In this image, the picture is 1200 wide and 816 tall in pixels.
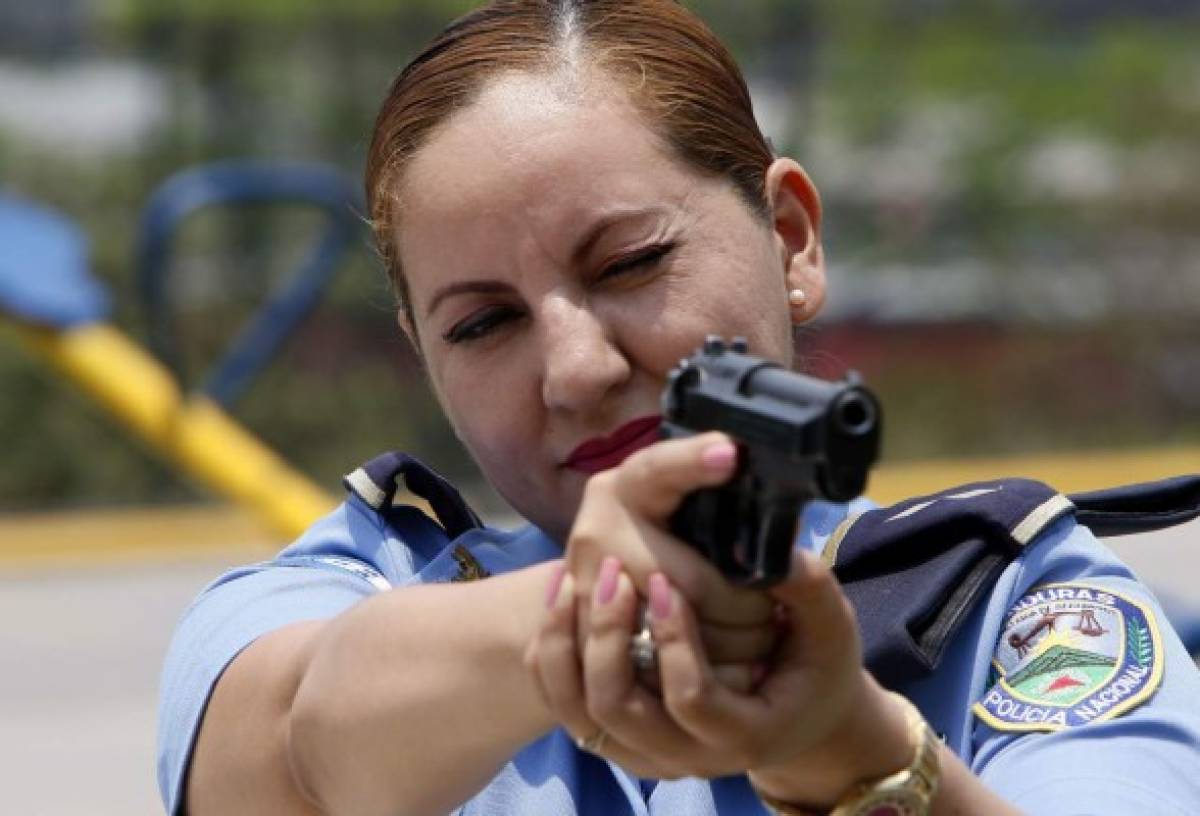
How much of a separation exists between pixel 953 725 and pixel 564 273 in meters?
0.42

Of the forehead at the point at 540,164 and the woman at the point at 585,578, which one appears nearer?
the woman at the point at 585,578

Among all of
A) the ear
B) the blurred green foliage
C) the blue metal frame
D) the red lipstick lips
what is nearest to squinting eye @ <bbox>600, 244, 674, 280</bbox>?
the red lipstick lips

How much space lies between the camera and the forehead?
1.53 m

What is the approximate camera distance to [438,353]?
5.34 ft

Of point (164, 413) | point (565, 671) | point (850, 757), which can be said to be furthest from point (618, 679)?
point (164, 413)

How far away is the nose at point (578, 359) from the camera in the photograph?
1.50m

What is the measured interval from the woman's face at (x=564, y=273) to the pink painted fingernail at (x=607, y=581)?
0.36 m

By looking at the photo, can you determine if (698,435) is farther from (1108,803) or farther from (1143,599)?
(1143,599)

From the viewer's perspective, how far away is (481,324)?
5.15 feet

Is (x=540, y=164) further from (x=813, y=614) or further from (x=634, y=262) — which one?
(x=813, y=614)

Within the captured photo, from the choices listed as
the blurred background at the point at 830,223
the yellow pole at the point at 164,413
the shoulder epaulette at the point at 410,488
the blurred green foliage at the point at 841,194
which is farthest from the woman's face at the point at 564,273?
the blurred green foliage at the point at 841,194

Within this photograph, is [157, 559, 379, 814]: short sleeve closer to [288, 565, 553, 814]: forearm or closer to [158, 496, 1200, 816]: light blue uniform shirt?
[158, 496, 1200, 816]: light blue uniform shirt

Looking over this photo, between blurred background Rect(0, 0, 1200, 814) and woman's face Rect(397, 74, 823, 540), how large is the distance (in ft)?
22.6

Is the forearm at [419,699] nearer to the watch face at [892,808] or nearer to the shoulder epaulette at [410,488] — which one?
the watch face at [892,808]
